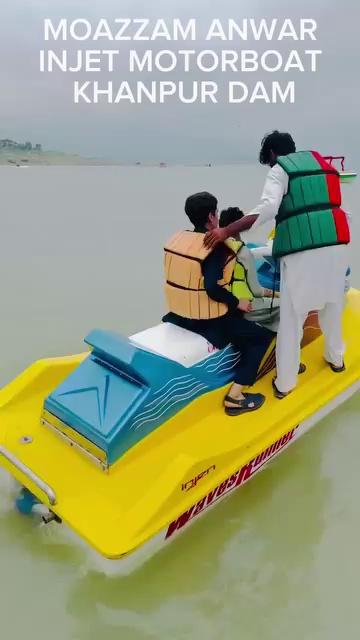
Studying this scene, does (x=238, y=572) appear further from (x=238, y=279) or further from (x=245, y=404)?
(x=238, y=279)

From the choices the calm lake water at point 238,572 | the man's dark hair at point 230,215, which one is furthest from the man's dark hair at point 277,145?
the calm lake water at point 238,572

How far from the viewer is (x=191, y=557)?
7.82 ft

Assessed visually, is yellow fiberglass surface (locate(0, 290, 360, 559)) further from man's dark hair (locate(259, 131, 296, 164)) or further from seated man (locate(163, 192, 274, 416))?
man's dark hair (locate(259, 131, 296, 164))

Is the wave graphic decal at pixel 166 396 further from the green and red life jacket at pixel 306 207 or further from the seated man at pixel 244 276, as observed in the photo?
the green and red life jacket at pixel 306 207

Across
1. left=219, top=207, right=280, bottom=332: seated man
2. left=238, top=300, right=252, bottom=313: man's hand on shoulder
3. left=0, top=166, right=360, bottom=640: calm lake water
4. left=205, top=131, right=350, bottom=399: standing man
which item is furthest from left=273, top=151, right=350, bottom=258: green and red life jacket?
left=0, top=166, right=360, bottom=640: calm lake water

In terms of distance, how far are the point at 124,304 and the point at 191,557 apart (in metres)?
3.21

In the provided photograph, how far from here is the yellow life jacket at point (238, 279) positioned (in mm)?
2430

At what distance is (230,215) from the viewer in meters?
2.58

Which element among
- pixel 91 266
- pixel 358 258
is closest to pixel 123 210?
pixel 91 266

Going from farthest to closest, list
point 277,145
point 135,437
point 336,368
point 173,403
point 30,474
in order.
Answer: point 336,368
point 277,145
point 173,403
point 135,437
point 30,474

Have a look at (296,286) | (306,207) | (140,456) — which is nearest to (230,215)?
(306,207)

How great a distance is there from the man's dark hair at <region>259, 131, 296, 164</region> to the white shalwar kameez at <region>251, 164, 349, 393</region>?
0.42 feet

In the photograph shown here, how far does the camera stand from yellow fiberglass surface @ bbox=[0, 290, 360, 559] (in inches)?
81.0

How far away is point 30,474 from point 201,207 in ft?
4.23
